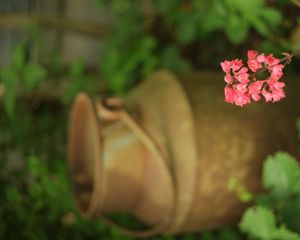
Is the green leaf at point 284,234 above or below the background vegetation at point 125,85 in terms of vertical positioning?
below

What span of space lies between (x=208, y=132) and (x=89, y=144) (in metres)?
0.45

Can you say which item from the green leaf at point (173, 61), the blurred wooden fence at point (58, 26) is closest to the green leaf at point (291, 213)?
the green leaf at point (173, 61)

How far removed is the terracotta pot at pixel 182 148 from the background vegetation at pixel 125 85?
0.44 ft

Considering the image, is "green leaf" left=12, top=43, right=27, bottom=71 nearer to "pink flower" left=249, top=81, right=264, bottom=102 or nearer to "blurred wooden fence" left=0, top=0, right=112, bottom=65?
"blurred wooden fence" left=0, top=0, right=112, bottom=65

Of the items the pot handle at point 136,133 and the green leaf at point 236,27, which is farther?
the green leaf at point 236,27

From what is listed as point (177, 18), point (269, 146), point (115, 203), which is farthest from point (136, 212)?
point (177, 18)

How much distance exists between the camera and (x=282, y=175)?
1016 mm

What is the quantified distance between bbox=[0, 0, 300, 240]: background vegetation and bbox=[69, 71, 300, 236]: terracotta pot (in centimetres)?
13

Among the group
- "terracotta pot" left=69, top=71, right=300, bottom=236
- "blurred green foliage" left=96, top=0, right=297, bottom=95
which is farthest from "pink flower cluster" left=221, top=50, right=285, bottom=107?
"blurred green foliage" left=96, top=0, right=297, bottom=95

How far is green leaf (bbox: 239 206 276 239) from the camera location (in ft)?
3.04

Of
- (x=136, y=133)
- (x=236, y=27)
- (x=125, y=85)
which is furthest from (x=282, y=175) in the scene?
(x=125, y=85)

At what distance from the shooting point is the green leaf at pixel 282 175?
3.30ft

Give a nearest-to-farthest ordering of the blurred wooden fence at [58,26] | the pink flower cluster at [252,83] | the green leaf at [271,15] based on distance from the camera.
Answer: the pink flower cluster at [252,83]
the green leaf at [271,15]
the blurred wooden fence at [58,26]

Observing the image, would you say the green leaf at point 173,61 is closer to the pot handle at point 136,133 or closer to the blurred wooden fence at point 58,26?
the pot handle at point 136,133
